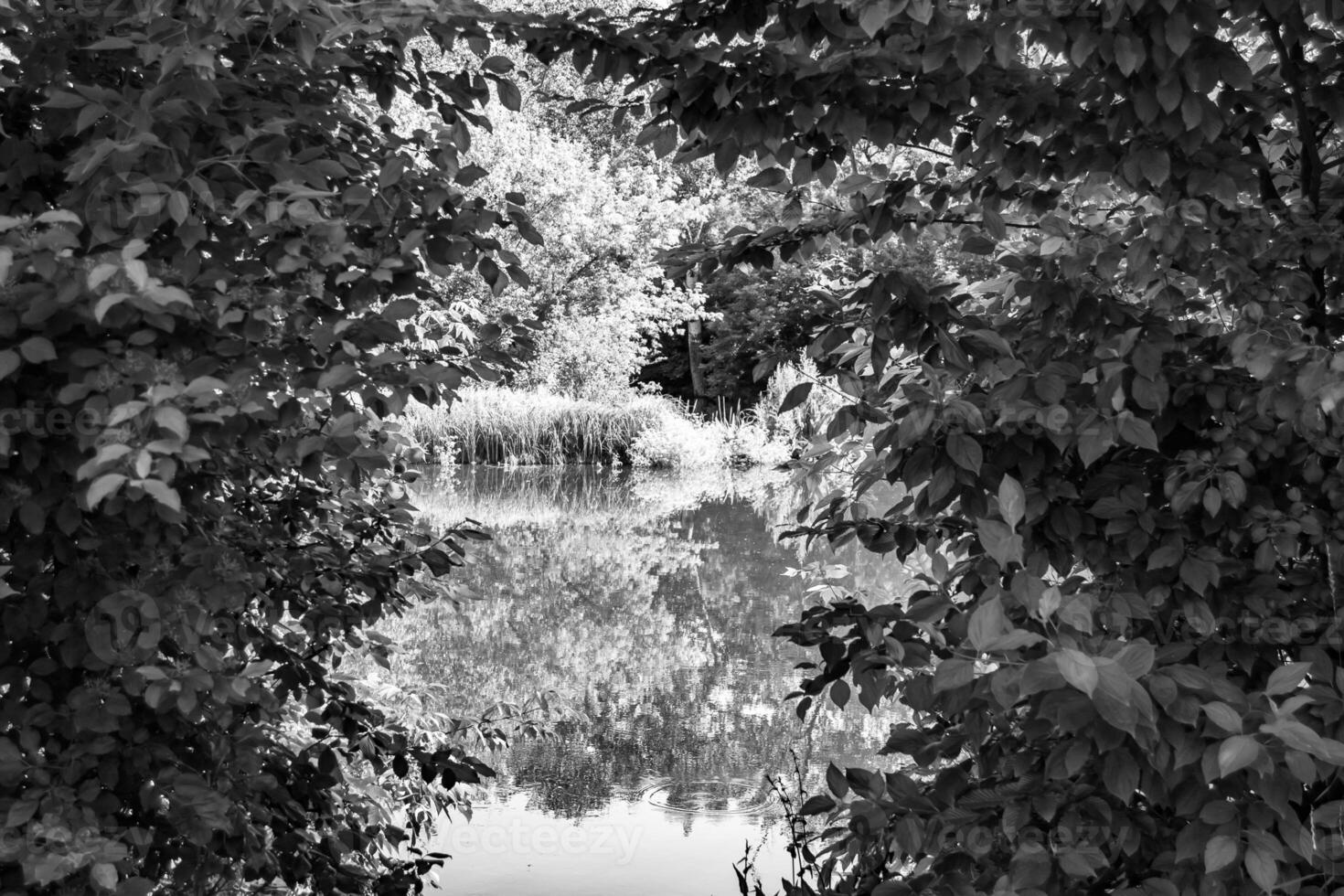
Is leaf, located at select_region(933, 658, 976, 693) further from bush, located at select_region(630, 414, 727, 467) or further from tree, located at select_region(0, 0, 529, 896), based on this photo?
bush, located at select_region(630, 414, 727, 467)

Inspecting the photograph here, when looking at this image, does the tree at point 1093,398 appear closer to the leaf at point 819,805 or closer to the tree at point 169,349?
the leaf at point 819,805

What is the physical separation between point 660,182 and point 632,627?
21.8 m

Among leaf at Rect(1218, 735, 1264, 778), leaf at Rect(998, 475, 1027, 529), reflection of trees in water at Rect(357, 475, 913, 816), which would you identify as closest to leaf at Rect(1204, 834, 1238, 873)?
leaf at Rect(1218, 735, 1264, 778)

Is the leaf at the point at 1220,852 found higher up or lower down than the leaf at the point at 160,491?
lower down

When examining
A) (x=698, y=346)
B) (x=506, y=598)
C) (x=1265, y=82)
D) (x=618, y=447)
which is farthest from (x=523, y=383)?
(x=1265, y=82)

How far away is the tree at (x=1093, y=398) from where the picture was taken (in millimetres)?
1542

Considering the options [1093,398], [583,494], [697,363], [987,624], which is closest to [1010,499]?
[987,624]

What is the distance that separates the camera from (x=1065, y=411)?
167 centimetres

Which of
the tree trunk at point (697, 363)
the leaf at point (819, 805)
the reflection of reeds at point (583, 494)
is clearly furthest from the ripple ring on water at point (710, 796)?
the tree trunk at point (697, 363)

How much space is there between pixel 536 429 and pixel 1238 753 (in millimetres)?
16935

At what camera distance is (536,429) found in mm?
17969

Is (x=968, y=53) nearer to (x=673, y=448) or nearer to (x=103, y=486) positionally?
(x=103, y=486)

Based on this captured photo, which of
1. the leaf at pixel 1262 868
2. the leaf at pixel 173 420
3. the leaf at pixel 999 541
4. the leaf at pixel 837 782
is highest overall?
the leaf at pixel 173 420

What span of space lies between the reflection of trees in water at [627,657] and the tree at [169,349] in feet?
3.34
